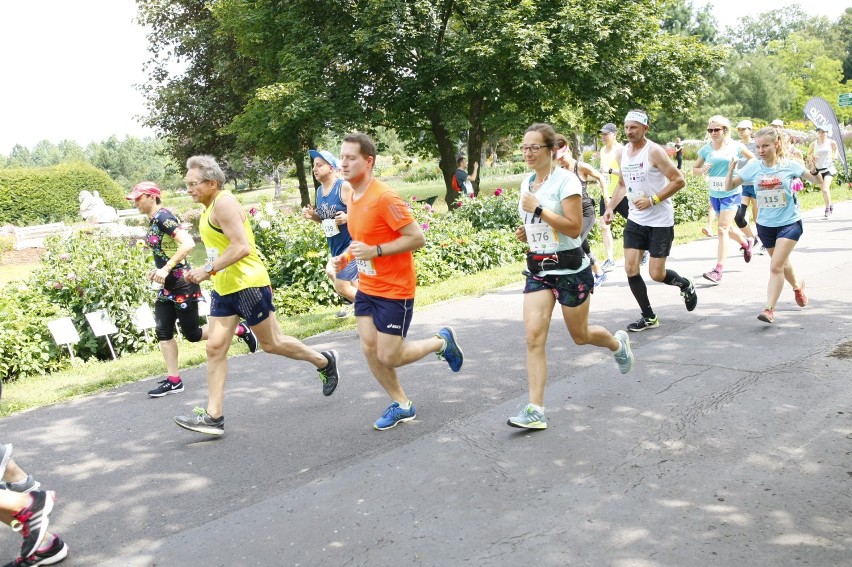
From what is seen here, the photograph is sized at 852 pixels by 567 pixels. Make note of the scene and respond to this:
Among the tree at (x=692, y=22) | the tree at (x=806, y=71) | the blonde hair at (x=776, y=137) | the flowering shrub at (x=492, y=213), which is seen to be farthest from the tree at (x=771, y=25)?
the blonde hair at (x=776, y=137)

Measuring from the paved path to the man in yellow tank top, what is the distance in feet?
0.99

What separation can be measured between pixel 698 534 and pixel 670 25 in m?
57.4

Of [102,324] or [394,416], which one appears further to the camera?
[102,324]

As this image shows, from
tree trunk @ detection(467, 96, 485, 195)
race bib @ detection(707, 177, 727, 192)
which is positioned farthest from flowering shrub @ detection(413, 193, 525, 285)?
tree trunk @ detection(467, 96, 485, 195)

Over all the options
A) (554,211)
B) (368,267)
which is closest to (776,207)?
(554,211)

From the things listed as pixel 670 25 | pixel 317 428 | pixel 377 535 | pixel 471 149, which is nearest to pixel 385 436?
pixel 317 428

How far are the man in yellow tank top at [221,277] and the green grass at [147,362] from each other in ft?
6.82

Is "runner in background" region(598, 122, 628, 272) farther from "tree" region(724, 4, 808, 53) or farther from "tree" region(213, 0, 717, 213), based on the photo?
"tree" region(724, 4, 808, 53)

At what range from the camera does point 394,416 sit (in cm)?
520

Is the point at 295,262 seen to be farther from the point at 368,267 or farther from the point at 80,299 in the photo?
the point at 368,267

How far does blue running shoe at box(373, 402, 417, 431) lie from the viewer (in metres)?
5.15

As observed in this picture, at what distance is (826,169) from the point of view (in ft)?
51.7

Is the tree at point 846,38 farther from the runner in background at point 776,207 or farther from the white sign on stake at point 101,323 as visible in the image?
the white sign on stake at point 101,323

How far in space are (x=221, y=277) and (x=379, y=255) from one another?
1.22 meters
